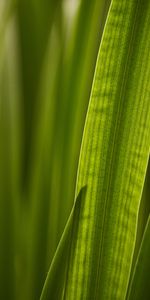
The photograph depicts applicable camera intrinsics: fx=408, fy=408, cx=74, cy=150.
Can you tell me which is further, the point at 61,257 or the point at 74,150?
the point at 74,150

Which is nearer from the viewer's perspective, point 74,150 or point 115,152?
point 115,152

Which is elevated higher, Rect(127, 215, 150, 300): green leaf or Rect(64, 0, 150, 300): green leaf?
Rect(64, 0, 150, 300): green leaf

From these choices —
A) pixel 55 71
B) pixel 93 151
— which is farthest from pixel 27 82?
pixel 93 151

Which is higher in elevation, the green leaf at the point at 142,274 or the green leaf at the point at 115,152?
the green leaf at the point at 115,152

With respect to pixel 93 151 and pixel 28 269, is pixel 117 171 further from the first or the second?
pixel 28 269
